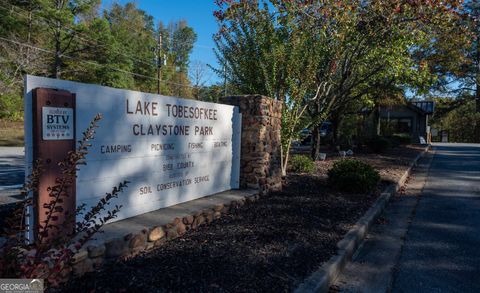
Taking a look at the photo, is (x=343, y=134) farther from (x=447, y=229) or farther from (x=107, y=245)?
(x=107, y=245)

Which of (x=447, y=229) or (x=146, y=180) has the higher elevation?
(x=146, y=180)

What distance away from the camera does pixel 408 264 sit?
4660 millimetres

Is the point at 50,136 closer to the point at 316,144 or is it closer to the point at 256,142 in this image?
the point at 256,142

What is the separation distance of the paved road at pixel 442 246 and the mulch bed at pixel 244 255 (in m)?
0.89

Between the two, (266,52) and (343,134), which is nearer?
(266,52)

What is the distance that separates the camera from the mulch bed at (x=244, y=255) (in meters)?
3.32

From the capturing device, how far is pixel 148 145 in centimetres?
500

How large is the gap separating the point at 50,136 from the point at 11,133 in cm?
2808

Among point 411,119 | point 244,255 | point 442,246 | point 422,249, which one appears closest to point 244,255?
point 244,255

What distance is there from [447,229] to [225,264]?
425 centimetres

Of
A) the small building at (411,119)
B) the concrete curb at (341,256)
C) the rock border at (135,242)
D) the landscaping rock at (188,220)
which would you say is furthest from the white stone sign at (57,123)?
the small building at (411,119)

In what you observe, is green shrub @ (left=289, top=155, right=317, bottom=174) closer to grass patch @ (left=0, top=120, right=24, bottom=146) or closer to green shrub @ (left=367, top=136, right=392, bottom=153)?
green shrub @ (left=367, top=136, right=392, bottom=153)

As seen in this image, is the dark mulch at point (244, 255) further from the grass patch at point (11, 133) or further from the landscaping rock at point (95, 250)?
the grass patch at point (11, 133)

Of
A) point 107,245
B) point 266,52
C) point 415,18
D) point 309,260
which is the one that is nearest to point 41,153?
point 107,245
